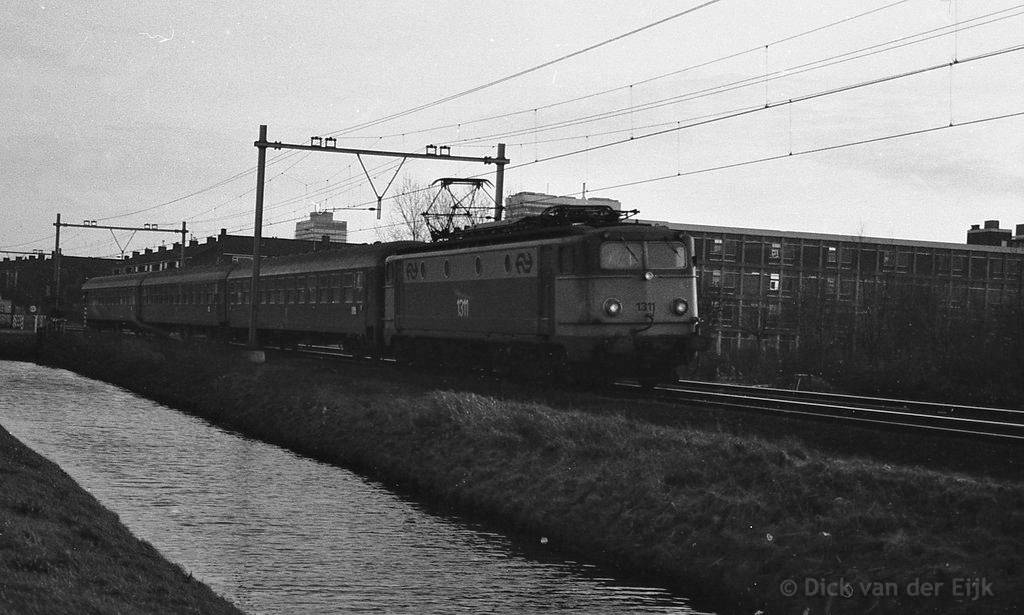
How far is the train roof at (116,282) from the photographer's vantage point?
76562 mm

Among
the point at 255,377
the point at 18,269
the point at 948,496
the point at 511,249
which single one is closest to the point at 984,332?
the point at 511,249

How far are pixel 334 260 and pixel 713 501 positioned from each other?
102 ft

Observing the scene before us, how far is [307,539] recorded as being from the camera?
51.7 ft

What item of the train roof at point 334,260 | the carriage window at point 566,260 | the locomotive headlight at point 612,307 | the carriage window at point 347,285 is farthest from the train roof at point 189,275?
the locomotive headlight at point 612,307

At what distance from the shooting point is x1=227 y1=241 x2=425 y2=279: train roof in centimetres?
3922

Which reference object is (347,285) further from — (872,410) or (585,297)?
(872,410)

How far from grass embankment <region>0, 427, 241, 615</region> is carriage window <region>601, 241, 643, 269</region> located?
512 inches

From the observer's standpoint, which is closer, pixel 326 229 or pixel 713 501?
pixel 713 501

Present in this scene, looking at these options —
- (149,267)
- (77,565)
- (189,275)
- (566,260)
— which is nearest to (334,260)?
(566,260)

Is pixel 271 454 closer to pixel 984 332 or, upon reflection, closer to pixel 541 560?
pixel 541 560

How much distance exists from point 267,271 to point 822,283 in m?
54.3

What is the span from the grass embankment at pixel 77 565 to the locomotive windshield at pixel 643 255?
13096 millimetres

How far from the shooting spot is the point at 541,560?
47.9 ft

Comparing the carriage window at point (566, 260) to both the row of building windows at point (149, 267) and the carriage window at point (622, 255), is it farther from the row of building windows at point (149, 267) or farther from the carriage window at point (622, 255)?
the row of building windows at point (149, 267)
